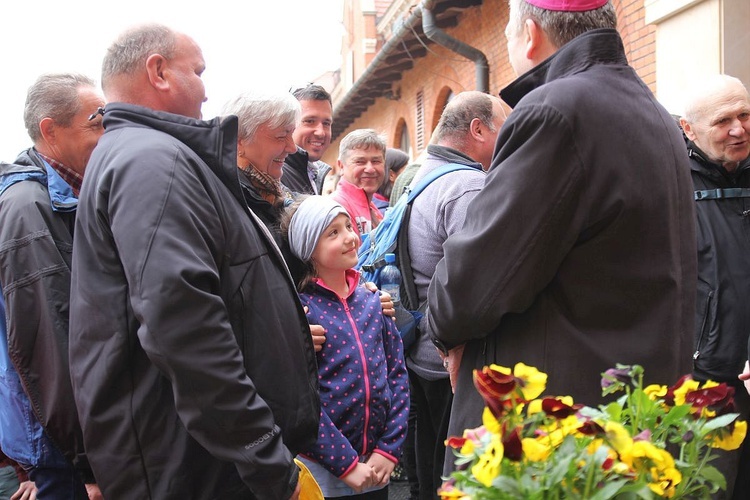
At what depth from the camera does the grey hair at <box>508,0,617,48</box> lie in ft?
6.80

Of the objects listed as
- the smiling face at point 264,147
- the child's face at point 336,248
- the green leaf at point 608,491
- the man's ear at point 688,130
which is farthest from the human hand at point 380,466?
the man's ear at point 688,130

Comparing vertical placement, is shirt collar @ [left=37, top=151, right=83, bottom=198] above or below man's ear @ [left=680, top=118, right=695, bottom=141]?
above

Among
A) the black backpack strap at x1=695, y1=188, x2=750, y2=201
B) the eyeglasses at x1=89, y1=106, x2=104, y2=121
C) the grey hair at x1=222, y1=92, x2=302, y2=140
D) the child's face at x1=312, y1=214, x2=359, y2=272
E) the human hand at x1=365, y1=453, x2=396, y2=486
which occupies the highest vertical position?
the eyeglasses at x1=89, y1=106, x2=104, y2=121

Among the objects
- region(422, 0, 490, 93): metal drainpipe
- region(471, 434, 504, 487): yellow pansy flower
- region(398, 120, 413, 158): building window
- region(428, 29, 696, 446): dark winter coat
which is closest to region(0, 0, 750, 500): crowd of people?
region(428, 29, 696, 446): dark winter coat

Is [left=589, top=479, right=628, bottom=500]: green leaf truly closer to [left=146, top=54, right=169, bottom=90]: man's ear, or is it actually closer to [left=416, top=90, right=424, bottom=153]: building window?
[left=146, top=54, right=169, bottom=90]: man's ear

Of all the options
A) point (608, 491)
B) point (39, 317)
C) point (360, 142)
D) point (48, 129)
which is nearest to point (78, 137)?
point (48, 129)

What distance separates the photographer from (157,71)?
7.43ft

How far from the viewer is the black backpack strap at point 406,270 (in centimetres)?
346

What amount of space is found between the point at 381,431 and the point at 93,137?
64.1 inches

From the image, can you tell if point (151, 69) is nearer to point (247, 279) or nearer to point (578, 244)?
point (247, 279)

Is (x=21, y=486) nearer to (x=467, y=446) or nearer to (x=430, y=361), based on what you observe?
(x=430, y=361)

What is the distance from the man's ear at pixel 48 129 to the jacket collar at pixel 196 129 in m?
0.82

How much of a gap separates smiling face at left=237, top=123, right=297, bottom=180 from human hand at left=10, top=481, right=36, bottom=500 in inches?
56.4

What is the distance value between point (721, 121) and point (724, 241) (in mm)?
609
